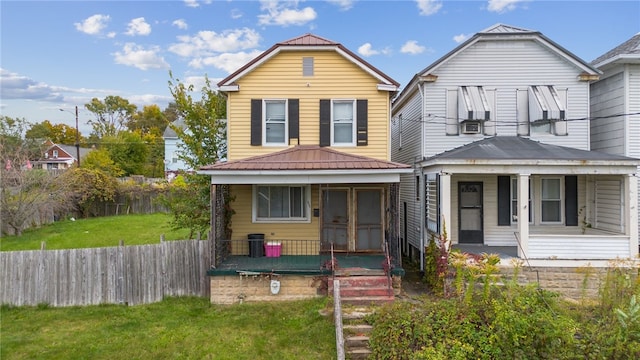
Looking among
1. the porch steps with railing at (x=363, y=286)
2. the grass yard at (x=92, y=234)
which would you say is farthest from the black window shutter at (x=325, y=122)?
the grass yard at (x=92, y=234)

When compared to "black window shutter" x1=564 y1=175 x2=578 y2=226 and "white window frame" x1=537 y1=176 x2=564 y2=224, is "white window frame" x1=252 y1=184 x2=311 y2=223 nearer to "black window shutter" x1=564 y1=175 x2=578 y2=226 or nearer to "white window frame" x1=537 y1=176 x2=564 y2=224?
"white window frame" x1=537 y1=176 x2=564 y2=224

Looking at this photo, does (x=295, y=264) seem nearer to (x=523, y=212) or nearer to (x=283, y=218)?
(x=283, y=218)

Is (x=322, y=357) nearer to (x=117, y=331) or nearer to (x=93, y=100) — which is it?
Result: (x=117, y=331)

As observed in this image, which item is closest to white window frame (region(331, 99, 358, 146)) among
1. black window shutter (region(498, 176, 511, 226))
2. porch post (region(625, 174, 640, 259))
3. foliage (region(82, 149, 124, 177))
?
black window shutter (region(498, 176, 511, 226))

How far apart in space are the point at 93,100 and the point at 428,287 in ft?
232

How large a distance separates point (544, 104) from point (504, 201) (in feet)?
11.7

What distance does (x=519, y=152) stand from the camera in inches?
414

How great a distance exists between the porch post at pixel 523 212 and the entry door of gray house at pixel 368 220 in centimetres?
404

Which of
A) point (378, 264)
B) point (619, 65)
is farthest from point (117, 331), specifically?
point (619, 65)

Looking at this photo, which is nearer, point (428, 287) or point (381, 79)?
A: point (428, 287)

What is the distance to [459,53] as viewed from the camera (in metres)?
12.3

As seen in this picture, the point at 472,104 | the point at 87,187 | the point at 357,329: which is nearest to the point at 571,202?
the point at 472,104

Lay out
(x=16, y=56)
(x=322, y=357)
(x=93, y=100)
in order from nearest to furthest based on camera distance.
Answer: (x=322, y=357) < (x=16, y=56) < (x=93, y=100)

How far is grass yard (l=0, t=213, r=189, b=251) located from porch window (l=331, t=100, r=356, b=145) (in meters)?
7.17
